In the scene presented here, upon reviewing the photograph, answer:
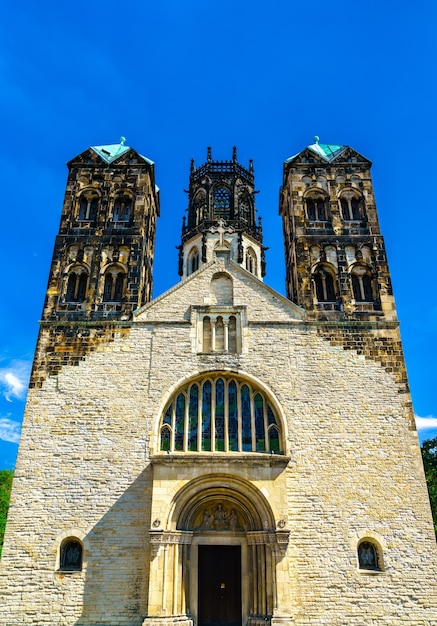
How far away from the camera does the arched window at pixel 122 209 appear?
20828 millimetres

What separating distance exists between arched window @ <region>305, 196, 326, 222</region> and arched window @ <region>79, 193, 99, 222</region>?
9394mm

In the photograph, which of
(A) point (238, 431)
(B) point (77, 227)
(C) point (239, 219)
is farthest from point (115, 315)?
(C) point (239, 219)

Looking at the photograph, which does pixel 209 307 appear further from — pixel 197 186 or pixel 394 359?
pixel 197 186

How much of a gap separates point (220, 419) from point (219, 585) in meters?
5.04

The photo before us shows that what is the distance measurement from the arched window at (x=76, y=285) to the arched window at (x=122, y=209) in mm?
3007

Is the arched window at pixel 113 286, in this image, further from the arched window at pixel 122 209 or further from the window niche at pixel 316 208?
the window niche at pixel 316 208

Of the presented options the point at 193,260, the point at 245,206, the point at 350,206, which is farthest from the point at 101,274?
the point at 245,206

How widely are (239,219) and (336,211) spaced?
11066 millimetres

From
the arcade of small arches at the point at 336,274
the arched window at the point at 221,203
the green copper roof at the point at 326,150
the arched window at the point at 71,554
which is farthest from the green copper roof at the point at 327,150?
the arched window at the point at 71,554

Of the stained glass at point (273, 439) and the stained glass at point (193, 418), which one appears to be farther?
the stained glass at point (193, 418)

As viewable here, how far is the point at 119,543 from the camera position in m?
14.3

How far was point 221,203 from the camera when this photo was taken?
104 ft

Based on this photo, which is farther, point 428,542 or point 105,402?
point 105,402

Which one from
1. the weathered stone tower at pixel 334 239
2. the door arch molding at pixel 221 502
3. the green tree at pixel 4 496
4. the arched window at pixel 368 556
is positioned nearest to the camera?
the door arch molding at pixel 221 502
